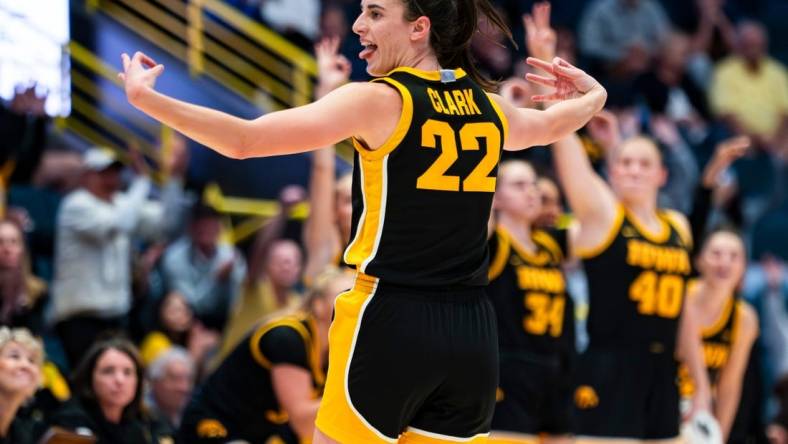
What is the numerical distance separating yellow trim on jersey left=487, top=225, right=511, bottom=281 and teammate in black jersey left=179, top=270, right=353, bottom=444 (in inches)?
34.8

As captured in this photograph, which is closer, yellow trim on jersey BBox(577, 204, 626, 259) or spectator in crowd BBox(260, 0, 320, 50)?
yellow trim on jersey BBox(577, 204, 626, 259)

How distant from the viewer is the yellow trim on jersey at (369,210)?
3.99m

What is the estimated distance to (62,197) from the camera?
9.88m

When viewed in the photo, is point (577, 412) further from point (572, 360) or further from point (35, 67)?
point (35, 67)

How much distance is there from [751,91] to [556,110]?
10.7 m

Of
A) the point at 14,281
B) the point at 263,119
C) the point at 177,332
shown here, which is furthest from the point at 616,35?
the point at 263,119

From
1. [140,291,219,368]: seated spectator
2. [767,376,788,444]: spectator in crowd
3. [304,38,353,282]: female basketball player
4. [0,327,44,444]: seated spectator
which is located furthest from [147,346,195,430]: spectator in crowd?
[767,376,788,444]: spectator in crowd

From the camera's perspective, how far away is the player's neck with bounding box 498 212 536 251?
753 cm

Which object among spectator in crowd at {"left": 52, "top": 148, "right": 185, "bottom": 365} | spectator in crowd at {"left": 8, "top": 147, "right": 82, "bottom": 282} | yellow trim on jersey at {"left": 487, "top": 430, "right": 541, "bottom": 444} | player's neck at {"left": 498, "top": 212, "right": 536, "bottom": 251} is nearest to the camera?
yellow trim on jersey at {"left": 487, "top": 430, "right": 541, "bottom": 444}

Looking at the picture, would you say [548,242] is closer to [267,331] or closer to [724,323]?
[724,323]

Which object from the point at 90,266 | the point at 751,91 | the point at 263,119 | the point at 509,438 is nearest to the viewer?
the point at 263,119

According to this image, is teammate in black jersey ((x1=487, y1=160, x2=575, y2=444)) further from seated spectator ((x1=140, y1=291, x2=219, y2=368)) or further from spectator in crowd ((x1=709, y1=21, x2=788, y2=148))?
spectator in crowd ((x1=709, y1=21, x2=788, y2=148))

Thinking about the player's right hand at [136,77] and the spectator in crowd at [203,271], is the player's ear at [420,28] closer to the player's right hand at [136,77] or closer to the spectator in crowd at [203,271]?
the player's right hand at [136,77]

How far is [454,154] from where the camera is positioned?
159 inches
